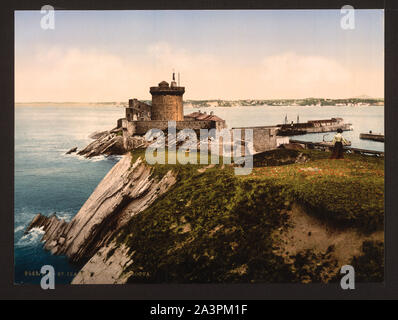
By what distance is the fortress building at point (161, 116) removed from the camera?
10617 millimetres

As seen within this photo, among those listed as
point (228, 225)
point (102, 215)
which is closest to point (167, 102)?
point (102, 215)

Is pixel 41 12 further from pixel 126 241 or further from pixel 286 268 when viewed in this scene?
pixel 286 268

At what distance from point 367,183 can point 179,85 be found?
667cm

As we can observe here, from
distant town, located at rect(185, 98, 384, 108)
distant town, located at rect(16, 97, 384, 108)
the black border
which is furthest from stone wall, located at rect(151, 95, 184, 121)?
the black border

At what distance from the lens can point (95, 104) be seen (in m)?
10.4

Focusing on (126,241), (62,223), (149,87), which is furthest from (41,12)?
(126,241)

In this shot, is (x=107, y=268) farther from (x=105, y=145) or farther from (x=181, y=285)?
(x=105, y=145)

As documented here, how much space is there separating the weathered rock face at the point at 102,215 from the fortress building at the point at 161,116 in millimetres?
1442

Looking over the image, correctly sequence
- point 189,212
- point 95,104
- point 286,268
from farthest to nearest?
1. point 95,104
2. point 189,212
3. point 286,268

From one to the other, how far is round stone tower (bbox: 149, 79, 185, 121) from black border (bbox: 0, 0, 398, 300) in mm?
2458

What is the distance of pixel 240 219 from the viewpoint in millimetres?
9289

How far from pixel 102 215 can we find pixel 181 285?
330 cm

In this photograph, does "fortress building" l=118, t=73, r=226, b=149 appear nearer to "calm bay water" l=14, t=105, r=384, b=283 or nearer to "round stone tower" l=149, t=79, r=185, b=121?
"round stone tower" l=149, t=79, r=185, b=121

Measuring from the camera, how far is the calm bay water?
31.4 feet
